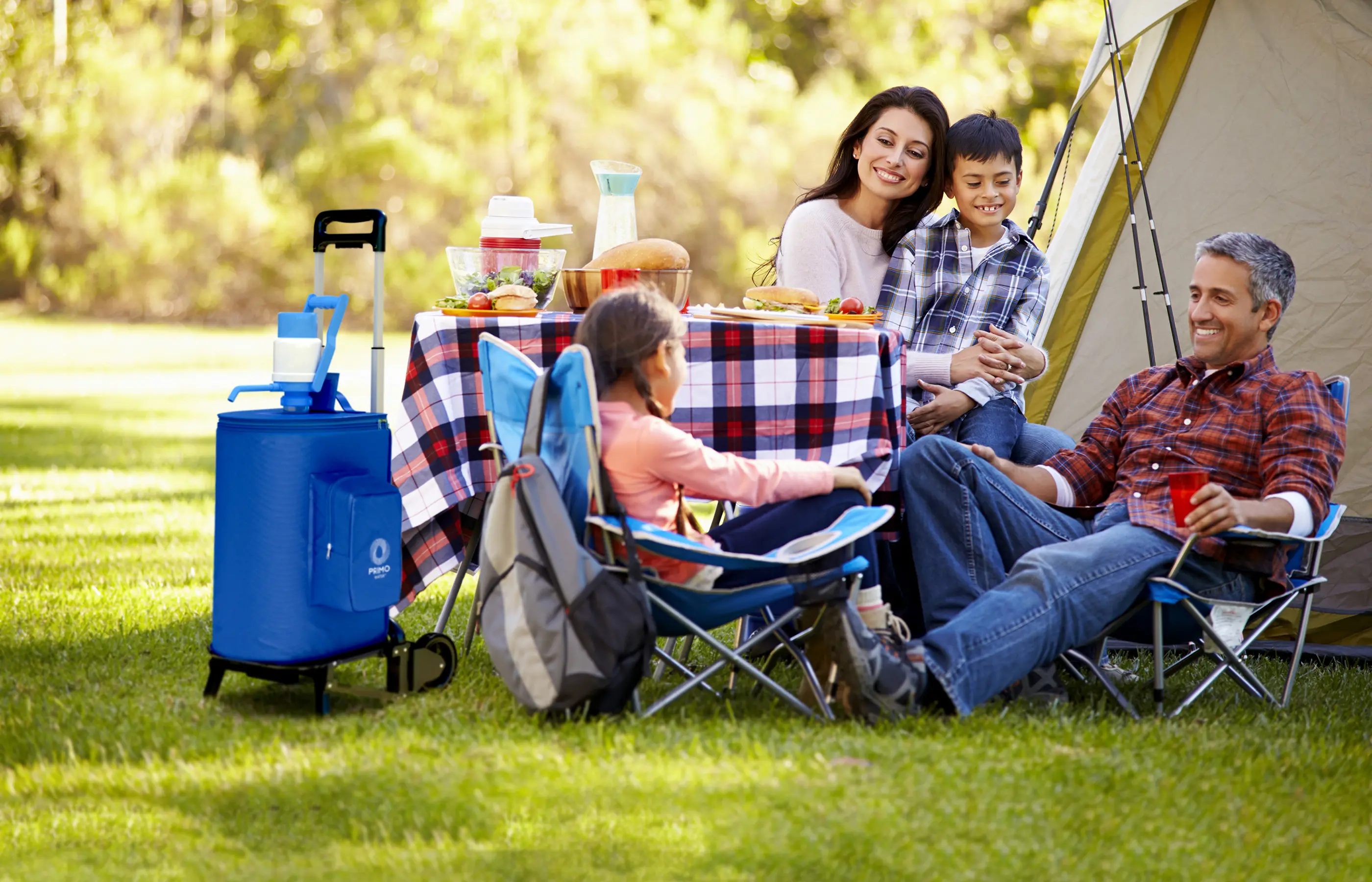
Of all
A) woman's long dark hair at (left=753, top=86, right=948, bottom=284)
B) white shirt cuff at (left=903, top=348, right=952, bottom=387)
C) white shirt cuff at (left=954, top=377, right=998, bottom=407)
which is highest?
woman's long dark hair at (left=753, top=86, right=948, bottom=284)

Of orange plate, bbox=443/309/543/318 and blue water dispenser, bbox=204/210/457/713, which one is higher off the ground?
orange plate, bbox=443/309/543/318

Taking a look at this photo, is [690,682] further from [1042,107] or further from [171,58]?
[171,58]

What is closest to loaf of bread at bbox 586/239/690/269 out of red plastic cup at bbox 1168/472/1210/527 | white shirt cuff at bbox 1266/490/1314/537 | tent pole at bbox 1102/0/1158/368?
red plastic cup at bbox 1168/472/1210/527

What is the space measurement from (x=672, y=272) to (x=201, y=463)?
5539mm

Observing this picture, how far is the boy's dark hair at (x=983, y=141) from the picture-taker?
3.48m

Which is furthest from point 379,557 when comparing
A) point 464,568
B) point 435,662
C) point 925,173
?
point 925,173

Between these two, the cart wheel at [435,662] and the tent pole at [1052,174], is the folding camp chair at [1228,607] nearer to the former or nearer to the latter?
the tent pole at [1052,174]

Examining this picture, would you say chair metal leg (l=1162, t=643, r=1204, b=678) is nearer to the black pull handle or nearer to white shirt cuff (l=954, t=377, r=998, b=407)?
white shirt cuff (l=954, t=377, r=998, b=407)

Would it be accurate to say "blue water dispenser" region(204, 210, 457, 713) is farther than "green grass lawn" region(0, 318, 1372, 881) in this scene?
Yes

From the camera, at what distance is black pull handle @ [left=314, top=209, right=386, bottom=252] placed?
2.92 metres

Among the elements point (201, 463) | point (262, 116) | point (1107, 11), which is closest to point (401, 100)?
point (262, 116)

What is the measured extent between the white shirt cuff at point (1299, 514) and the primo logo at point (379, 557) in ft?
5.94

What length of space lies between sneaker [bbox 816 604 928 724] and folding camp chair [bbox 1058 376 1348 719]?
495 mm

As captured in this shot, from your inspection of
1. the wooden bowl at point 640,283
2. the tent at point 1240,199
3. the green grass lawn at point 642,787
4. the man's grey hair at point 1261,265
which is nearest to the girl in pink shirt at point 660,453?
the wooden bowl at point 640,283
